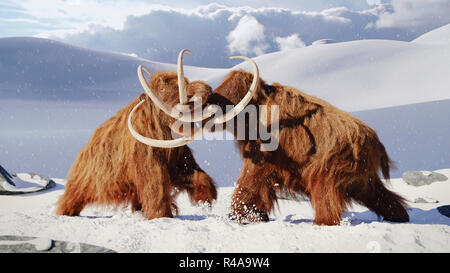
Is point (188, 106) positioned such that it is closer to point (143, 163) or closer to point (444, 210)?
point (143, 163)

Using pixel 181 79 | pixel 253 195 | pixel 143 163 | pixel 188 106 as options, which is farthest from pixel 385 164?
pixel 143 163

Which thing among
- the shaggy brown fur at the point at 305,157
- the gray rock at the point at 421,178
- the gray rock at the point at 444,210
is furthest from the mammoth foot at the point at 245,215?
the gray rock at the point at 421,178

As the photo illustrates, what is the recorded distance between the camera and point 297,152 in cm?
274

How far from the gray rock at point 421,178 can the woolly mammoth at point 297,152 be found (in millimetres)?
3211

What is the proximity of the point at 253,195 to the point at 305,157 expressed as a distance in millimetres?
484

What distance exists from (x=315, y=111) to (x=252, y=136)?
507 millimetres

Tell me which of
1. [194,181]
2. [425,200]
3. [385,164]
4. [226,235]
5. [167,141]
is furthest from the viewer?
[425,200]

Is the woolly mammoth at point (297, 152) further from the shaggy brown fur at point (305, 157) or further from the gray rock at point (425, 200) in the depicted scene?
the gray rock at point (425, 200)

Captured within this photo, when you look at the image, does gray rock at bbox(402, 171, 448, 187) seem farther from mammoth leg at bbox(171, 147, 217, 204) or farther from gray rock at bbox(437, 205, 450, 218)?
mammoth leg at bbox(171, 147, 217, 204)

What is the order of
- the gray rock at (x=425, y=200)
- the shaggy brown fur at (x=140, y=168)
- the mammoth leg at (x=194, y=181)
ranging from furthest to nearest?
the gray rock at (x=425, y=200) → the mammoth leg at (x=194, y=181) → the shaggy brown fur at (x=140, y=168)

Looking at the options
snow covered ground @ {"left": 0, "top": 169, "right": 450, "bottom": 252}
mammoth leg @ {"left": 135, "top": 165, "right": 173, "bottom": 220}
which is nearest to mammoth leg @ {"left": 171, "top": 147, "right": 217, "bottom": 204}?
mammoth leg @ {"left": 135, "top": 165, "right": 173, "bottom": 220}

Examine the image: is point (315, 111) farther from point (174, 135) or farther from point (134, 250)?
point (134, 250)

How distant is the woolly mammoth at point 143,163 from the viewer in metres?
2.89
